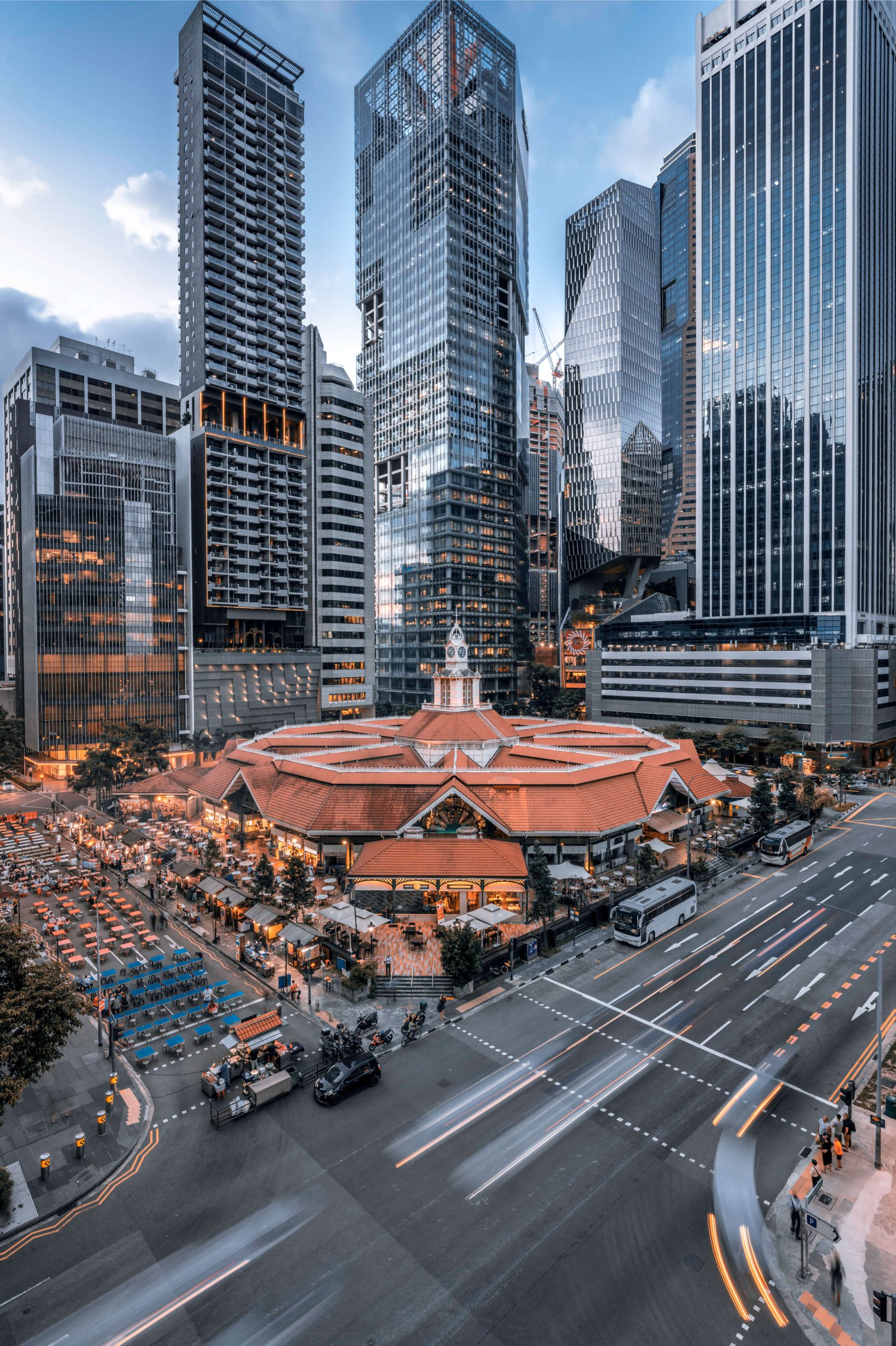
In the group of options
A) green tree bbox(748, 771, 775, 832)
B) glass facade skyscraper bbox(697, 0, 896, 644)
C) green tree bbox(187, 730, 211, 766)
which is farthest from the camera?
glass facade skyscraper bbox(697, 0, 896, 644)

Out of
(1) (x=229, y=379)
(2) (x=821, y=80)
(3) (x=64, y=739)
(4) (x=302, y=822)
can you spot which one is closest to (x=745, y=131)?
(2) (x=821, y=80)

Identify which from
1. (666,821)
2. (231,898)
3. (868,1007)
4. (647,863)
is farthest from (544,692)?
(868,1007)

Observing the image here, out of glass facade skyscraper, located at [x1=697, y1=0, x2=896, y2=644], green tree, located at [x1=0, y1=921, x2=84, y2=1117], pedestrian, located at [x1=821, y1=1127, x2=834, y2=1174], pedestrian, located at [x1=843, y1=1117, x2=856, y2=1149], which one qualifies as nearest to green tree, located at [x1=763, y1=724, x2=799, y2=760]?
glass facade skyscraper, located at [x1=697, y1=0, x2=896, y2=644]

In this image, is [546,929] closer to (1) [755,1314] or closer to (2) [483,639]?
(1) [755,1314]

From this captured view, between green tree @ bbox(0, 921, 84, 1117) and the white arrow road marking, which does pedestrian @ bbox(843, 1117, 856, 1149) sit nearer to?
the white arrow road marking

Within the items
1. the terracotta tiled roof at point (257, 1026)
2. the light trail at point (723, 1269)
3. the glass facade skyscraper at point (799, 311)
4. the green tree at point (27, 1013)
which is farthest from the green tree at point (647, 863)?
the glass facade skyscraper at point (799, 311)

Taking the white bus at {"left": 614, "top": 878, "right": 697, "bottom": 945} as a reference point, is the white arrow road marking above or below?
below
